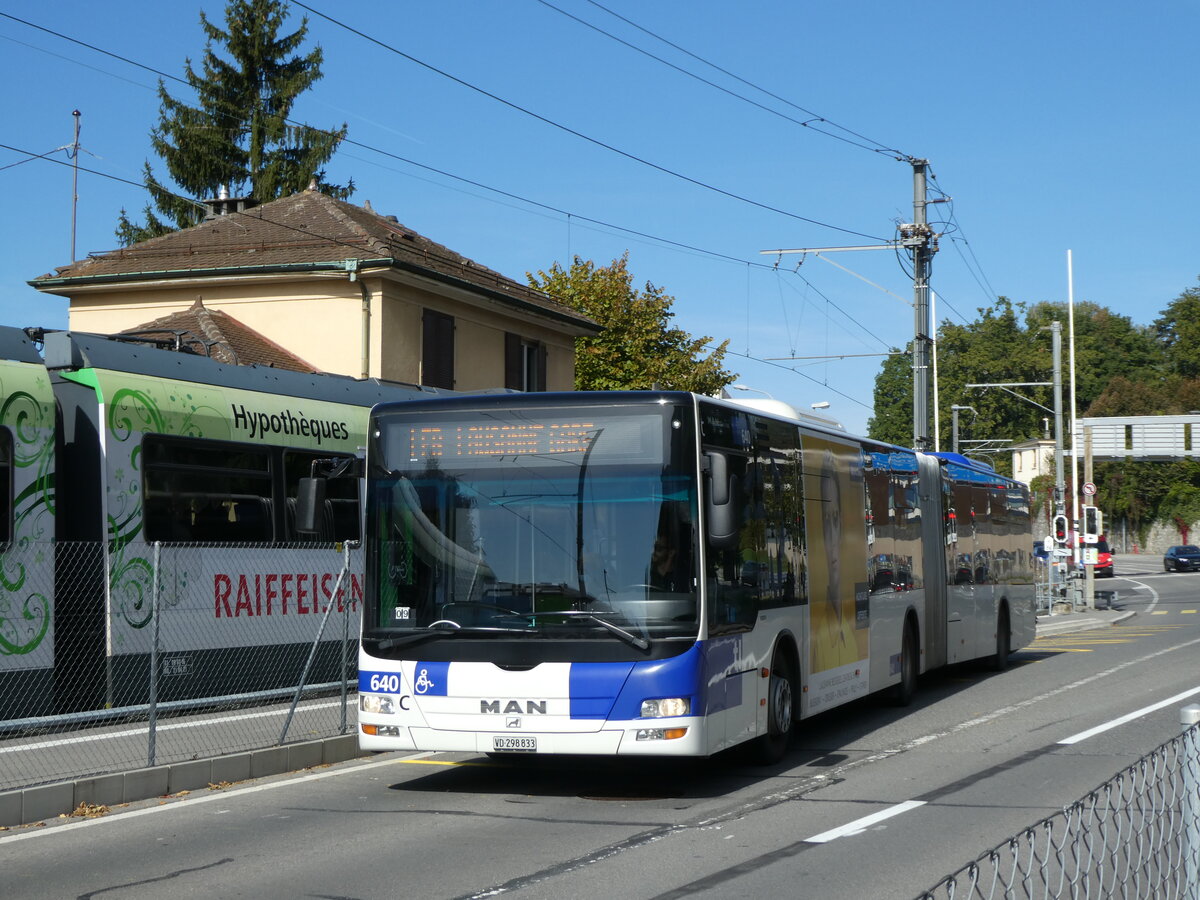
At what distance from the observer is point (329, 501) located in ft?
57.6

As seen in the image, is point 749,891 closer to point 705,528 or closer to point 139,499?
point 705,528

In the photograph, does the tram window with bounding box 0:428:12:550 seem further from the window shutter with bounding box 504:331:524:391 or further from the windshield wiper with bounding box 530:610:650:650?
the window shutter with bounding box 504:331:524:391

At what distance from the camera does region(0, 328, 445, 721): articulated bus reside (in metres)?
13.2

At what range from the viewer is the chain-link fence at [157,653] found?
11344 millimetres

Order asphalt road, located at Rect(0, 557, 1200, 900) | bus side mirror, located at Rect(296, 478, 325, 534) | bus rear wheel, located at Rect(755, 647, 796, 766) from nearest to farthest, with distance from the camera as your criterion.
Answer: asphalt road, located at Rect(0, 557, 1200, 900), bus side mirror, located at Rect(296, 478, 325, 534), bus rear wheel, located at Rect(755, 647, 796, 766)

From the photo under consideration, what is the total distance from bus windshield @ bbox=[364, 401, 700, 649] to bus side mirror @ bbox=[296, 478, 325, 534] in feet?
1.52

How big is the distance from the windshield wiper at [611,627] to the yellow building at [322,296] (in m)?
21.8

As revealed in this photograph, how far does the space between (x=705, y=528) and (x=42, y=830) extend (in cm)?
456

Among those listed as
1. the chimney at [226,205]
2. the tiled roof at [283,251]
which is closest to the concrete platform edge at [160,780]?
the tiled roof at [283,251]

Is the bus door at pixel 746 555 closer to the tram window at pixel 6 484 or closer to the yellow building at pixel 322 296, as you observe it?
the tram window at pixel 6 484

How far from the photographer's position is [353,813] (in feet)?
32.0

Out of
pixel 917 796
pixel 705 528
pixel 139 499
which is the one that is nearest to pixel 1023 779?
pixel 917 796

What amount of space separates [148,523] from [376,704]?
5060 mm

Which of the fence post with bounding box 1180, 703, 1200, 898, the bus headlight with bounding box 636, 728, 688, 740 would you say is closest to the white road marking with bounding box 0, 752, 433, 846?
the bus headlight with bounding box 636, 728, 688, 740
